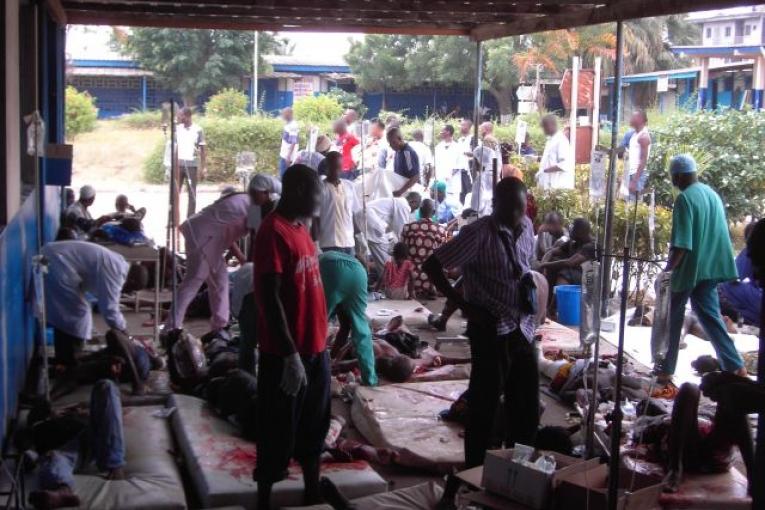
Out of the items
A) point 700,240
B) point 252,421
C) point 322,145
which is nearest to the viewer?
point 252,421

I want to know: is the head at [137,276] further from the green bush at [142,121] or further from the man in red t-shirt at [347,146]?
the green bush at [142,121]

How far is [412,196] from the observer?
13.2 meters

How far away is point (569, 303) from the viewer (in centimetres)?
1034

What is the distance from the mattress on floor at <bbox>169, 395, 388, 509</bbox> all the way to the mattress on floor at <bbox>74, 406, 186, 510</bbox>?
0.12 meters

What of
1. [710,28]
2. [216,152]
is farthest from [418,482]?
[710,28]

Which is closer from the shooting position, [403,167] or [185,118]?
[403,167]

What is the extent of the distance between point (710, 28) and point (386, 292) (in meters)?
28.3

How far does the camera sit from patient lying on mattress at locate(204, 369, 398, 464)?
19.9ft

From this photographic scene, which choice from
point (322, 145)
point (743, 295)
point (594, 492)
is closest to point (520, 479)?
point (594, 492)

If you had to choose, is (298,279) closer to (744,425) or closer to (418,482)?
(418,482)

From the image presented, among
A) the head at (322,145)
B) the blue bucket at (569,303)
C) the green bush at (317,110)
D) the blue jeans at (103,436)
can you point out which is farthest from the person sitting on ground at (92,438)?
the green bush at (317,110)

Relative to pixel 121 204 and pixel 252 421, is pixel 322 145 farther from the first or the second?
pixel 252 421

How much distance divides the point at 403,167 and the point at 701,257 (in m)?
5.86

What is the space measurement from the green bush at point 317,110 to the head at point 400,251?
54.7 feet
